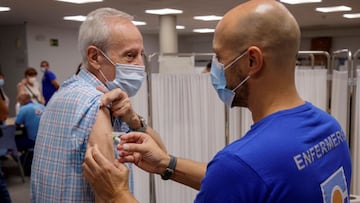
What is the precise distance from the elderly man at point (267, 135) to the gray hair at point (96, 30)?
1.22ft

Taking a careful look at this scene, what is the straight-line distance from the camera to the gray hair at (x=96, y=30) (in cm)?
128

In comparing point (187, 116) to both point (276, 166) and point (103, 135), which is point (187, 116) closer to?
point (103, 135)

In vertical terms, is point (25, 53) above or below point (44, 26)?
below

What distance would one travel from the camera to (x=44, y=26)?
1051cm

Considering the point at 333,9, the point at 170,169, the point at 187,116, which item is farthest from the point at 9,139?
the point at 333,9

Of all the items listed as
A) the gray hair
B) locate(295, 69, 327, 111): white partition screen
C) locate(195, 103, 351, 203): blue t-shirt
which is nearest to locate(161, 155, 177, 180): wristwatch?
the gray hair

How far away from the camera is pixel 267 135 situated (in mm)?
863

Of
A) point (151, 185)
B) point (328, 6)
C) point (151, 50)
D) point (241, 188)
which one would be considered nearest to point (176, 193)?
point (151, 185)

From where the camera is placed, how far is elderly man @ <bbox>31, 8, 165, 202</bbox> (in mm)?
1148

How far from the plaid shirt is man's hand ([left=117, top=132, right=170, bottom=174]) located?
122mm

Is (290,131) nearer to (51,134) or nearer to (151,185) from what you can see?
(51,134)

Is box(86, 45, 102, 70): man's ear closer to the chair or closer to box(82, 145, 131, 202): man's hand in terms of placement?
box(82, 145, 131, 202): man's hand

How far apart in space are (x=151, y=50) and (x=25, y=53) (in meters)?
5.21

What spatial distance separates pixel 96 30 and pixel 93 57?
0.09 metres
